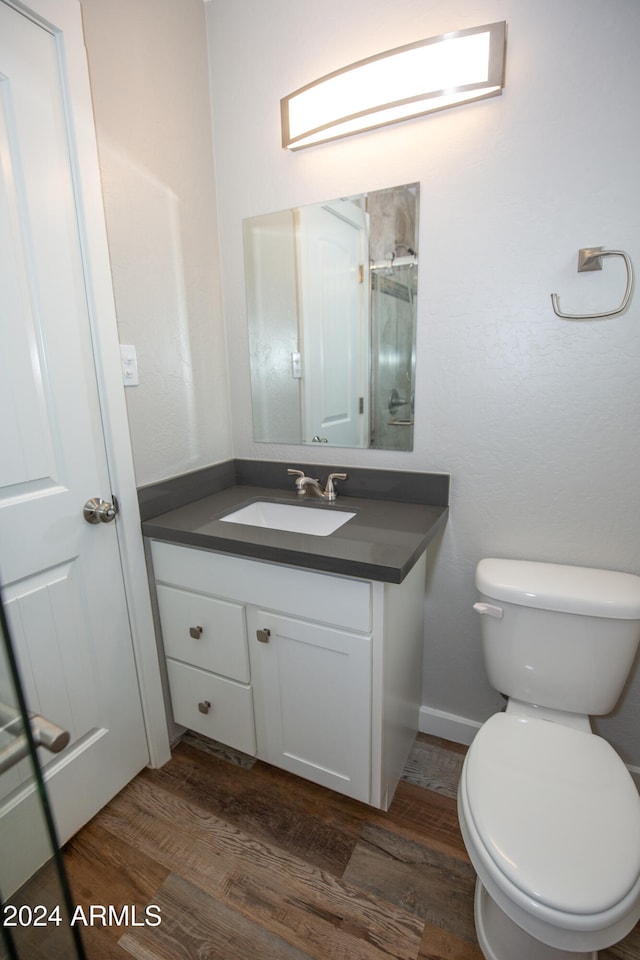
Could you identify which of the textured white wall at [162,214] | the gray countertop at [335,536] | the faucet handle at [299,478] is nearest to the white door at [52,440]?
the textured white wall at [162,214]

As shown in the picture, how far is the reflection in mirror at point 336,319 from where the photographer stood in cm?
138

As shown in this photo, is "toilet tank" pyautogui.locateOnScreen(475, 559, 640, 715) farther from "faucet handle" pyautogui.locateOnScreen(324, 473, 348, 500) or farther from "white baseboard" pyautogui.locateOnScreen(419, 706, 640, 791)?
"faucet handle" pyautogui.locateOnScreen(324, 473, 348, 500)

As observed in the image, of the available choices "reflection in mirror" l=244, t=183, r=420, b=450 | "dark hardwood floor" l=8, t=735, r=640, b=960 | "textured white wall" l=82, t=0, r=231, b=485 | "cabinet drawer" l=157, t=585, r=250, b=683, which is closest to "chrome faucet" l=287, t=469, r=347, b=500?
"reflection in mirror" l=244, t=183, r=420, b=450

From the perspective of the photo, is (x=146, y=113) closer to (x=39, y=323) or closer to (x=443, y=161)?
(x=39, y=323)

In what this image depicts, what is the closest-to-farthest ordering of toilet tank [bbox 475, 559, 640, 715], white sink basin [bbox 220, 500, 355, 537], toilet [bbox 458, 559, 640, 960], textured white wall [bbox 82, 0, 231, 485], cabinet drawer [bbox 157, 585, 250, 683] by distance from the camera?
1. toilet [bbox 458, 559, 640, 960]
2. toilet tank [bbox 475, 559, 640, 715]
3. textured white wall [bbox 82, 0, 231, 485]
4. cabinet drawer [bbox 157, 585, 250, 683]
5. white sink basin [bbox 220, 500, 355, 537]

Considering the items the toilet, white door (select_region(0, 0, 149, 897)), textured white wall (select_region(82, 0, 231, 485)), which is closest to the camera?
the toilet

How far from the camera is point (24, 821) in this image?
60cm

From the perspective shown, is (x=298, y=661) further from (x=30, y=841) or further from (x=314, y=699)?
(x=30, y=841)

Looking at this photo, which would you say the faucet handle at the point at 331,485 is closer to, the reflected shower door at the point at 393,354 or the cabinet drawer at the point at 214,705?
the reflected shower door at the point at 393,354

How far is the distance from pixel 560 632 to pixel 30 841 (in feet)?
3.76

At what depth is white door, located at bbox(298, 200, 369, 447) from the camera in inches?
56.6

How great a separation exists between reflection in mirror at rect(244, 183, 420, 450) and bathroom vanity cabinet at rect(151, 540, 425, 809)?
22.2 inches

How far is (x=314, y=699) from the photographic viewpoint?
4.14 ft

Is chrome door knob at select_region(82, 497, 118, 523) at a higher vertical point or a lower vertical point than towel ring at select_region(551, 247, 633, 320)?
lower
